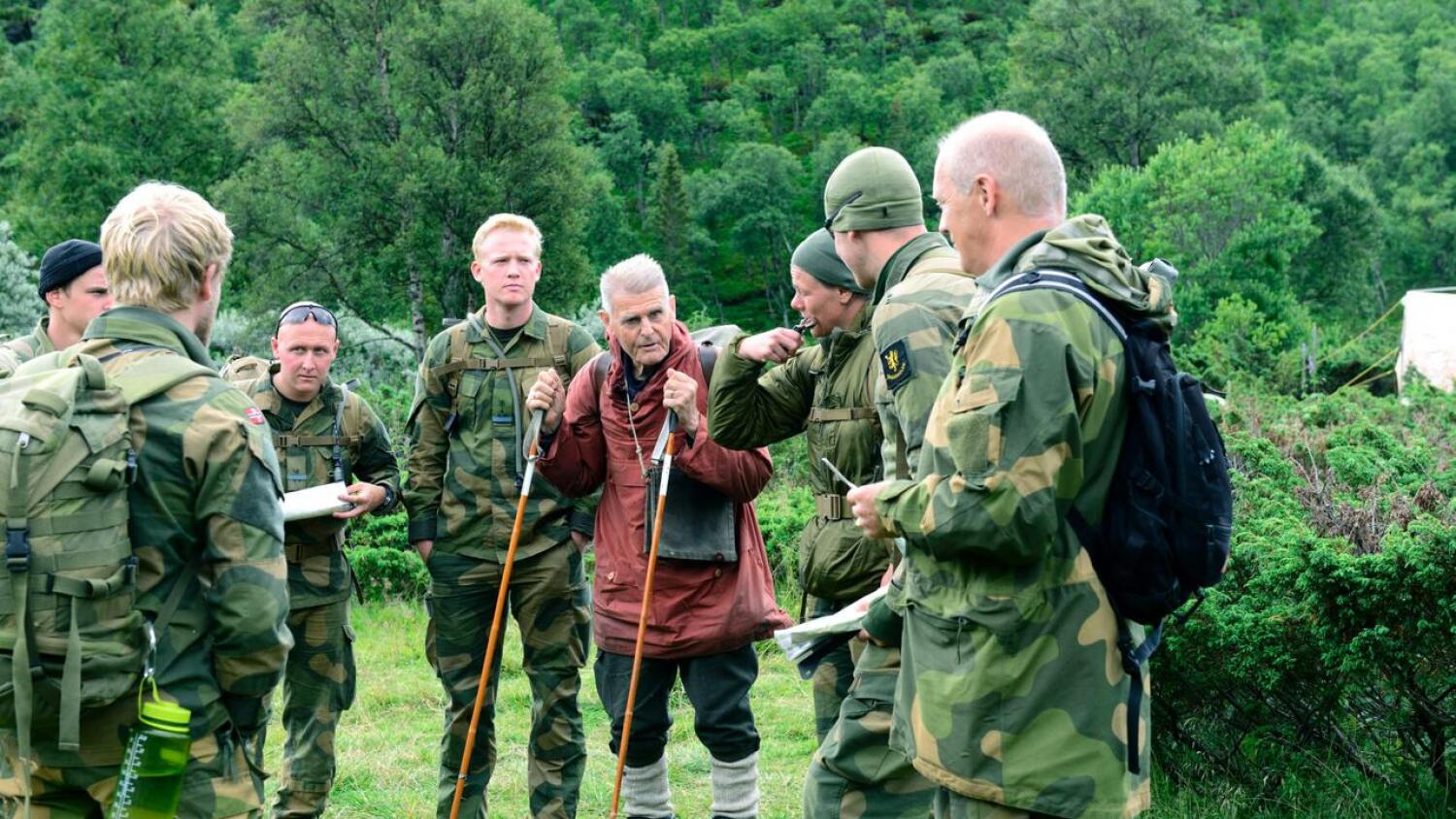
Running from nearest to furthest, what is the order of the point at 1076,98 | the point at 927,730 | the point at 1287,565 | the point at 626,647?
1. the point at 927,730
2. the point at 1287,565
3. the point at 626,647
4. the point at 1076,98

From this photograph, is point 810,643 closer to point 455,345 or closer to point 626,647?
point 626,647

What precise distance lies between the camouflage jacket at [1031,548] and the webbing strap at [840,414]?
1.27m

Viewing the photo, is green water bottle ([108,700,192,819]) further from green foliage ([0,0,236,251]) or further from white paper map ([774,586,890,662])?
green foliage ([0,0,236,251])

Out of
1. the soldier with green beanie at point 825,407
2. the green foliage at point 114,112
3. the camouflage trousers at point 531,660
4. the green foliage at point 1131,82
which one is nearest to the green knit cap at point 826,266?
the soldier with green beanie at point 825,407

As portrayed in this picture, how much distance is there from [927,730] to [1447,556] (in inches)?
84.0

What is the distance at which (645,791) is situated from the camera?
17.2 ft

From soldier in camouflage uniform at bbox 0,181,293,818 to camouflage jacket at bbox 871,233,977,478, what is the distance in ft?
5.00

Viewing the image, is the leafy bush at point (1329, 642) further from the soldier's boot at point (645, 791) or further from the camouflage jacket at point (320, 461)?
the camouflage jacket at point (320, 461)

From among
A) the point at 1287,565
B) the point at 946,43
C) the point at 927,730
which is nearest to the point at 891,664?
the point at 927,730

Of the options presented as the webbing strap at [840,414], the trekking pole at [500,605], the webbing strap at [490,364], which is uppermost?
the webbing strap at [840,414]

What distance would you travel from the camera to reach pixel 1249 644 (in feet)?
15.4

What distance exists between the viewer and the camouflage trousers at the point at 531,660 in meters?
5.59

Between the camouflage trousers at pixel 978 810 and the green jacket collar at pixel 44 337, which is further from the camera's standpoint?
the green jacket collar at pixel 44 337

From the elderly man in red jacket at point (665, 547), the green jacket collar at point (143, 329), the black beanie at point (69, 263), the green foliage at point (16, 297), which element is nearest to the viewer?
the green jacket collar at point (143, 329)
